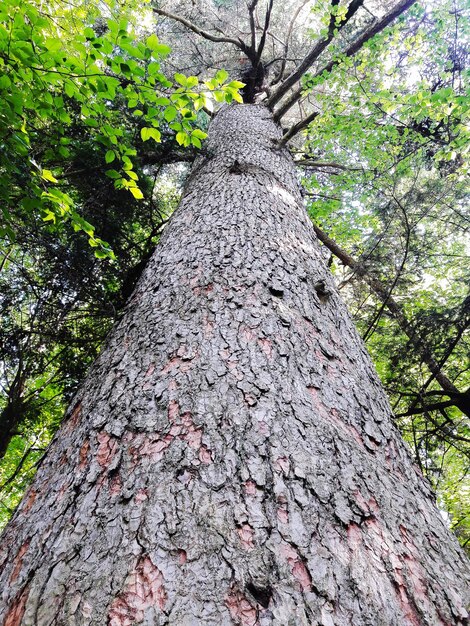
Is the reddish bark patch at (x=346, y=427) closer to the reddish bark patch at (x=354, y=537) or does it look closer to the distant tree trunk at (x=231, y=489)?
the distant tree trunk at (x=231, y=489)

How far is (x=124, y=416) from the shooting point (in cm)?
126

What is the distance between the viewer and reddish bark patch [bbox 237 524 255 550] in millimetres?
859

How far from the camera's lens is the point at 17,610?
85cm

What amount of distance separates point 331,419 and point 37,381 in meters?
5.66

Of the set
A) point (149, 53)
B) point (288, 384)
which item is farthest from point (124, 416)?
point (149, 53)

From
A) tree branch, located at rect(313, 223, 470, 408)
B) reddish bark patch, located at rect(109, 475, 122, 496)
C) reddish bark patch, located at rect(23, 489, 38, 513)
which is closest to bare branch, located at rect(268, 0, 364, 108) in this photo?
tree branch, located at rect(313, 223, 470, 408)

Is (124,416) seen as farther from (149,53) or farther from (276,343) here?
(149,53)

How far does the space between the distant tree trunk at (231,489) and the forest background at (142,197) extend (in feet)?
4.60

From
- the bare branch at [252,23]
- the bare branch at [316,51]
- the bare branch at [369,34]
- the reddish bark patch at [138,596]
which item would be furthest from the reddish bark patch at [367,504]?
the bare branch at [252,23]

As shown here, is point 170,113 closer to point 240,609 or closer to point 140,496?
point 140,496

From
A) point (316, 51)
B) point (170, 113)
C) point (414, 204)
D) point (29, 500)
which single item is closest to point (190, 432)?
point (29, 500)

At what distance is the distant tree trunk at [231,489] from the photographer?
0.79 meters

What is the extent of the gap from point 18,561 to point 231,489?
65 cm

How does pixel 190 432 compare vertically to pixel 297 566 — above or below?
above
